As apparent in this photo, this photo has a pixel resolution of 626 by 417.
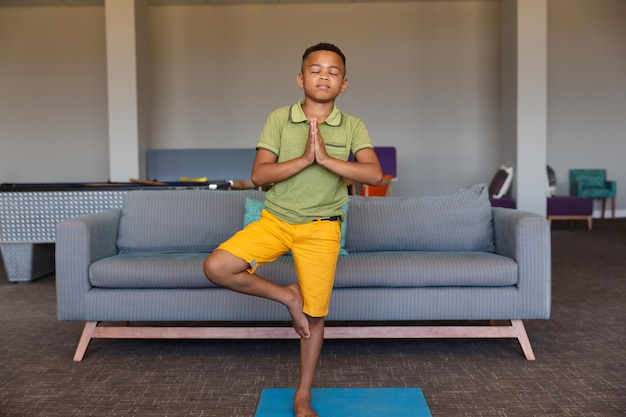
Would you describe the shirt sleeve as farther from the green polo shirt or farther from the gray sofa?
the gray sofa

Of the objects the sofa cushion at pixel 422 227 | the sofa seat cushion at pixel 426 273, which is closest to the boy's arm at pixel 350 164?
the sofa seat cushion at pixel 426 273

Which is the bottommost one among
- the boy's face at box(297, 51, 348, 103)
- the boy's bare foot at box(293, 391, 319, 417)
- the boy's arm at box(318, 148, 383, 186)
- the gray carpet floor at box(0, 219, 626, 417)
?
the gray carpet floor at box(0, 219, 626, 417)

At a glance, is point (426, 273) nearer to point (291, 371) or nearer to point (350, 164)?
point (291, 371)

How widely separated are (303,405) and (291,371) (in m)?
0.56

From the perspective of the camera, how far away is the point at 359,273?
2832 millimetres

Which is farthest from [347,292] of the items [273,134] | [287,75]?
[287,75]

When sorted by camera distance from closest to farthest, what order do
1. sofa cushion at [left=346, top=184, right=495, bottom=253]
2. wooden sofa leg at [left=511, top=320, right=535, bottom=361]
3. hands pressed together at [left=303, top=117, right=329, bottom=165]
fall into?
hands pressed together at [left=303, top=117, right=329, bottom=165] → wooden sofa leg at [left=511, top=320, right=535, bottom=361] → sofa cushion at [left=346, top=184, right=495, bottom=253]

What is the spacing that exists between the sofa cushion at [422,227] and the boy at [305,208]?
3.91 ft

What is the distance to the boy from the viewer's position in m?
2.00

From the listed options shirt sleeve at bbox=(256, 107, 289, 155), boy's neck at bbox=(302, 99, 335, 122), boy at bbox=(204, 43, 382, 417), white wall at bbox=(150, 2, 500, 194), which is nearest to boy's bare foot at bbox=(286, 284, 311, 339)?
boy at bbox=(204, 43, 382, 417)

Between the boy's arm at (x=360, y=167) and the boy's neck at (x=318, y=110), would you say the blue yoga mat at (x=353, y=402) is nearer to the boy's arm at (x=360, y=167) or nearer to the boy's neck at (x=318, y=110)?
the boy's arm at (x=360, y=167)

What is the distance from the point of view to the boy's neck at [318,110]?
2057 millimetres

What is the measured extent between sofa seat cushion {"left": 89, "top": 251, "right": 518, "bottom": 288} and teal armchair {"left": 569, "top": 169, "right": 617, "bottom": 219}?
24.7ft

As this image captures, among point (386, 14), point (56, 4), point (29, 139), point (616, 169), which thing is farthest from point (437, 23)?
point (29, 139)
